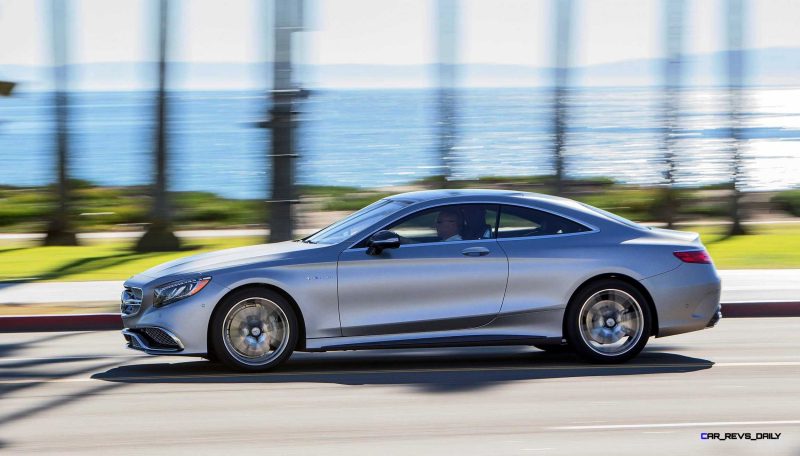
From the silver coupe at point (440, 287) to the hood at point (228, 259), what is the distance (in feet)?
0.06

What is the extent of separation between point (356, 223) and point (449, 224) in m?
0.76

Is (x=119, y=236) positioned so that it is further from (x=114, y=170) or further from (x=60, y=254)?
(x=114, y=170)

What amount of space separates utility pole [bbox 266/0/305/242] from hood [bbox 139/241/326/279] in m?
5.15

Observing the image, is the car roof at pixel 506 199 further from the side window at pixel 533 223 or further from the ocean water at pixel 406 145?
the ocean water at pixel 406 145

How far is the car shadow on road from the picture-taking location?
858 centimetres

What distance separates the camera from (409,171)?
78.2 feet

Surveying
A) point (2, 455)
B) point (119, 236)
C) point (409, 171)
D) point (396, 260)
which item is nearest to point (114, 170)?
point (119, 236)

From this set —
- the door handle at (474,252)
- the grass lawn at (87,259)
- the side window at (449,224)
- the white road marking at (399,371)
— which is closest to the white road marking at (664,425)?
the white road marking at (399,371)

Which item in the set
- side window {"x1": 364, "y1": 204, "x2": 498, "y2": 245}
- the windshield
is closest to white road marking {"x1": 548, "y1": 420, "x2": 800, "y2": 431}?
side window {"x1": 364, "y1": 204, "x2": 498, "y2": 245}

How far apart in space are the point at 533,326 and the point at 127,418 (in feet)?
10.7

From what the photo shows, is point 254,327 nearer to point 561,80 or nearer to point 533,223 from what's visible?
point 533,223

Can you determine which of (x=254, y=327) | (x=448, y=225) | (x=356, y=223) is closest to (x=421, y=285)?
(x=448, y=225)

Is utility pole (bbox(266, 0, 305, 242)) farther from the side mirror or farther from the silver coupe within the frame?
the side mirror

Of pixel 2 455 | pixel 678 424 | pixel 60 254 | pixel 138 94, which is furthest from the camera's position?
pixel 138 94
